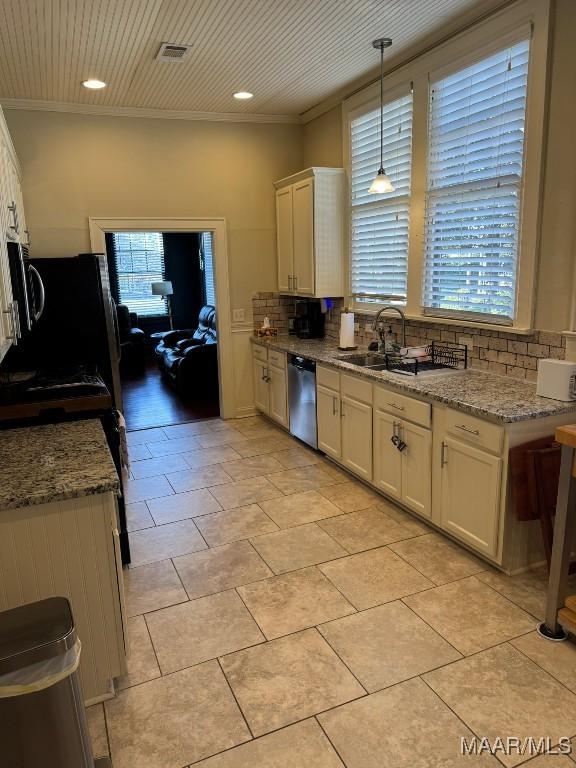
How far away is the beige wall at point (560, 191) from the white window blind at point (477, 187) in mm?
171

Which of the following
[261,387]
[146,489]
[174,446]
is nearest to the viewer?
[146,489]

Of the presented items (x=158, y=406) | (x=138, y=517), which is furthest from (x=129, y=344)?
(x=138, y=517)

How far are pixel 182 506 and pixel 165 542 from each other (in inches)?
19.6

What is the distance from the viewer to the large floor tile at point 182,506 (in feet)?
12.1

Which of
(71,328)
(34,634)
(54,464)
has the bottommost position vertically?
(34,634)

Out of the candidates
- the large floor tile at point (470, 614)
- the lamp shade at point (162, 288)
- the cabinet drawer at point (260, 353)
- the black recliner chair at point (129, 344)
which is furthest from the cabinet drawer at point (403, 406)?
the lamp shade at point (162, 288)

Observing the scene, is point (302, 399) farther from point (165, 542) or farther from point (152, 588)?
point (152, 588)

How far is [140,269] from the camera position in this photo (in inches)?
402

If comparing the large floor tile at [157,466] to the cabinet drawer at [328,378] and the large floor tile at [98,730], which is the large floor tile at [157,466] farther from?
the large floor tile at [98,730]

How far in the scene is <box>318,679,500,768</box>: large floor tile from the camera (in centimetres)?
184

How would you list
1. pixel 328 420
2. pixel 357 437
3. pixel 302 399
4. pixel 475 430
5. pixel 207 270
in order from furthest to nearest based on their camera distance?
pixel 207 270, pixel 302 399, pixel 328 420, pixel 357 437, pixel 475 430

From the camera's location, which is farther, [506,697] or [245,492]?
[245,492]

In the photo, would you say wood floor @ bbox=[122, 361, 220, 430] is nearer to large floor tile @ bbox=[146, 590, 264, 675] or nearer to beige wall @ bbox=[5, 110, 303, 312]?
beige wall @ bbox=[5, 110, 303, 312]

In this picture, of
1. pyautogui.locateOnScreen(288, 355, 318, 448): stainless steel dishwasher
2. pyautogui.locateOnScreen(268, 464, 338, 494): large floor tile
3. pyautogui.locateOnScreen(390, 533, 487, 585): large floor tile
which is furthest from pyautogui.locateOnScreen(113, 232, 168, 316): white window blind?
pyautogui.locateOnScreen(390, 533, 487, 585): large floor tile
